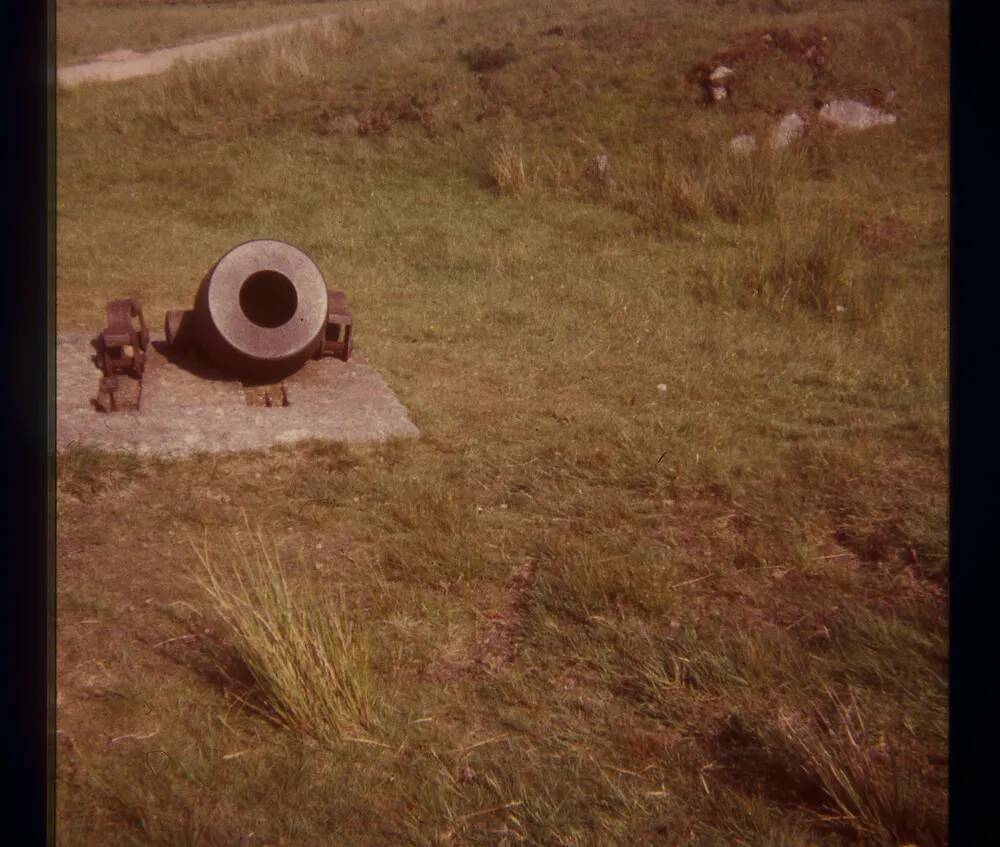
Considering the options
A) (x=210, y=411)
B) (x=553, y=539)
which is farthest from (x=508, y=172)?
(x=553, y=539)

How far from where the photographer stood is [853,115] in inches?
527

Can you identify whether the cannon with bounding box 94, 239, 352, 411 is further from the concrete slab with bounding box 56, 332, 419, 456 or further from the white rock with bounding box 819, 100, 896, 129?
the white rock with bounding box 819, 100, 896, 129

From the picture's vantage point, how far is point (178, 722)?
3377 mm

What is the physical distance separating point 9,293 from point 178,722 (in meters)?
1.82

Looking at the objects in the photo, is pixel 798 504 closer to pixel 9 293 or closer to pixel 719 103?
pixel 9 293

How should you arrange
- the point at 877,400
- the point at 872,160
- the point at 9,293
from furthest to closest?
the point at 872,160 < the point at 877,400 < the point at 9,293

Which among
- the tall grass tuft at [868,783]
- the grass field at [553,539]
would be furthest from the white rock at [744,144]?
the tall grass tuft at [868,783]

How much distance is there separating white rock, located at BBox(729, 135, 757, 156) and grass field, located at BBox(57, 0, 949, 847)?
43 cm

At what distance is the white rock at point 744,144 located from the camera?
12.4 meters

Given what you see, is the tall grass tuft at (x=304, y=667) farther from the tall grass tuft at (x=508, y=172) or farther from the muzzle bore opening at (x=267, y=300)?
the tall grass tuft at (x=508, y=172)

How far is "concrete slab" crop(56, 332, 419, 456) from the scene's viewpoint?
18.6 feet

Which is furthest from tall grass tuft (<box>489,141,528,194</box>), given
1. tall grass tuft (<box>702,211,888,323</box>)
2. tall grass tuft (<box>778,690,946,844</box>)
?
tall grass tuft (<box>778,690,946,844</box>)

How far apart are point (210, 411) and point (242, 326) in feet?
2.51

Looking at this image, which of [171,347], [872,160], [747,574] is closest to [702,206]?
[872,160]
